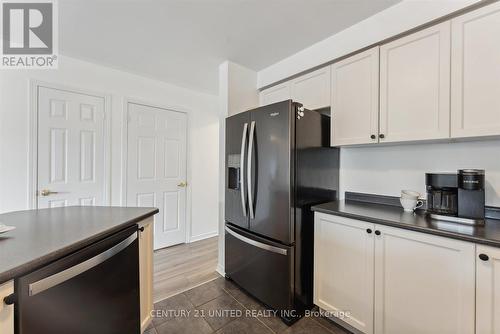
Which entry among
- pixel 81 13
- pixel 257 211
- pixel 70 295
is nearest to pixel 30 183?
pixel 81 13

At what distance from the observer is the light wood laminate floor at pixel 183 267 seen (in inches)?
84.7

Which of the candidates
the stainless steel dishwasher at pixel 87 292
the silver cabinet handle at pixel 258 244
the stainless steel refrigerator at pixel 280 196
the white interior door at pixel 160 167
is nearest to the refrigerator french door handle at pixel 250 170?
the stainless steel refrigerator at pixel 280 196

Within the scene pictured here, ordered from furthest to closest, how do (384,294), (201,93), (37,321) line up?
(201,93) < (384,294) < (37,321)

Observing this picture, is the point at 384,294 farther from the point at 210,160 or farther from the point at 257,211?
the point at 210,160

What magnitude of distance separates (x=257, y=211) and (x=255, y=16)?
1620 mm

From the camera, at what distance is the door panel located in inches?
64.1

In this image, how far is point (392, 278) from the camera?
1.32 meters

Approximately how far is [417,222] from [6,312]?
6.18 feet

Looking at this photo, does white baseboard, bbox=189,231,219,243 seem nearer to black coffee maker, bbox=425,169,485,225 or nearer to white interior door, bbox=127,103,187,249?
white interior door, bbox=127,103,187,249

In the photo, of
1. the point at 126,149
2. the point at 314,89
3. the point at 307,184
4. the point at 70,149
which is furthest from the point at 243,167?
the point at 70,149

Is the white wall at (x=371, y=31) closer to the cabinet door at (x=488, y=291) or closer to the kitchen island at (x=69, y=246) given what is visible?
the cabinet door at (x=488, y=291)

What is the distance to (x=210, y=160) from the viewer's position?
368cm

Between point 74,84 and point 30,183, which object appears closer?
point 30,183

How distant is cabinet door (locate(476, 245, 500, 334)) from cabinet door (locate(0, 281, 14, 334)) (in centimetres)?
191
